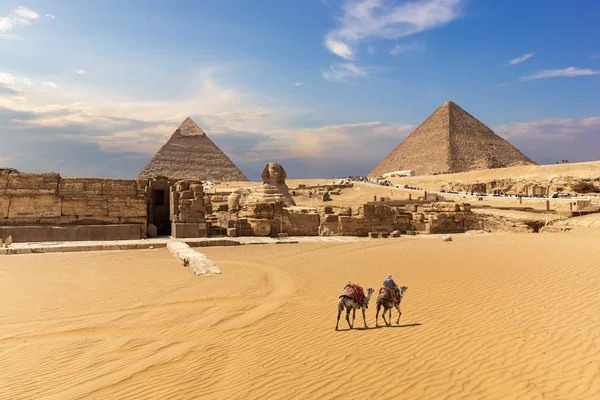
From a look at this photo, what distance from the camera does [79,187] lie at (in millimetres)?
14594

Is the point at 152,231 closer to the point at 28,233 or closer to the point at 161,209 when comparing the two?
the point at 161,209

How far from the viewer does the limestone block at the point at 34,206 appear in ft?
45.8

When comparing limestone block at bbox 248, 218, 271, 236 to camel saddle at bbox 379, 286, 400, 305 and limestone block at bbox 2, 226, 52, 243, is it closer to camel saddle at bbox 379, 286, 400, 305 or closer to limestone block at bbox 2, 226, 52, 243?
limestone block at bbox 2, 226, 52, 243

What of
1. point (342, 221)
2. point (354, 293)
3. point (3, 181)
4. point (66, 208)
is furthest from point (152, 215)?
point (354, 293)

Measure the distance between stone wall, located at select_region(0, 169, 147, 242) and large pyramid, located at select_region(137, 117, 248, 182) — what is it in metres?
65.9

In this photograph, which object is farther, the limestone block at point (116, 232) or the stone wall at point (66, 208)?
the limestone block at point (116, 232)

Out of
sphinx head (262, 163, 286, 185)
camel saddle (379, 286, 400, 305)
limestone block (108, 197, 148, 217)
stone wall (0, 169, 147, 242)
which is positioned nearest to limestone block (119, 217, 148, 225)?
stone wall (0, 169, 147, 242)

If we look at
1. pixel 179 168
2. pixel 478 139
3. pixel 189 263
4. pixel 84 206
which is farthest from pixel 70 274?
pixel 478 139

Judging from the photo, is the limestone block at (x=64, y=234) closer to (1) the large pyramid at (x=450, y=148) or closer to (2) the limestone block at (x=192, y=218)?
(2) the limestone block at (x=192, y=218)

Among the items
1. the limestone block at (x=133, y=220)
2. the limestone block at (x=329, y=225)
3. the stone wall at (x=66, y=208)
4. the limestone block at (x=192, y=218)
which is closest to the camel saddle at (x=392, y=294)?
the limestone block at (x=192, y=218)

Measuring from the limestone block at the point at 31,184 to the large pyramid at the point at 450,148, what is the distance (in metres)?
82.7

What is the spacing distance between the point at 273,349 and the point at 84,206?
12.2 meters

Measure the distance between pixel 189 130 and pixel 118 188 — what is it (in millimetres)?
74229

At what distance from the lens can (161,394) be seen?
3.84 meters
